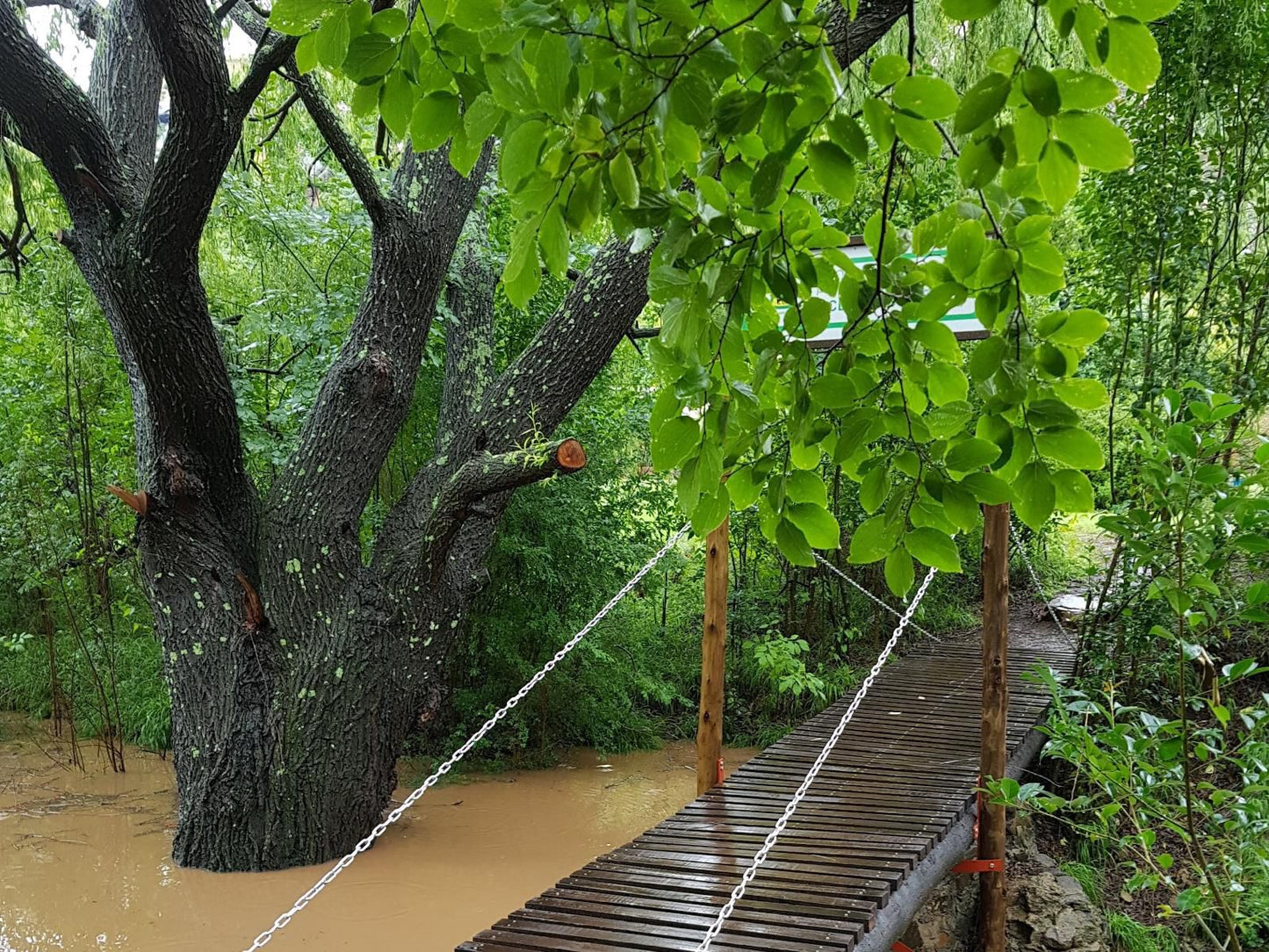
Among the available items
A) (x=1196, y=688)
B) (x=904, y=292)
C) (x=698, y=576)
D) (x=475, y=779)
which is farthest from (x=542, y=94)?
(x=698, y=576)

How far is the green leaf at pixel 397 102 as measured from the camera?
94cm

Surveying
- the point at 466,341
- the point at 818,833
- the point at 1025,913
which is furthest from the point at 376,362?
the point at 1025,913

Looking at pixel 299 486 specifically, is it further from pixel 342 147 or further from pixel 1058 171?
pixel 1058 171

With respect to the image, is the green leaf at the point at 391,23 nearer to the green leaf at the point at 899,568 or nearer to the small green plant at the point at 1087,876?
the green leaf at the point at 899,568

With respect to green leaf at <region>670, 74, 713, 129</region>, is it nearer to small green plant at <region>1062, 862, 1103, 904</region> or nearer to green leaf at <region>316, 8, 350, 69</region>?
green leaf at <region>316, 8, 350, 69</region>

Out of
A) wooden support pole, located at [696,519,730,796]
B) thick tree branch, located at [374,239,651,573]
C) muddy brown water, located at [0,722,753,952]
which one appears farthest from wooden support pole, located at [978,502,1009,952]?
thick tree branch, located at [374,239,651,573]

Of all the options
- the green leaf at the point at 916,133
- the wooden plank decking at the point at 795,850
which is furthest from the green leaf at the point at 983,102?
the wooden plank decking at the point at 795,850

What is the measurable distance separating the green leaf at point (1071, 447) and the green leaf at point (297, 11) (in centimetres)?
72

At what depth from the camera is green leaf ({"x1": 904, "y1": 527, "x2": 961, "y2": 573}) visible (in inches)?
36.8

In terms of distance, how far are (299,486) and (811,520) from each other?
4.35m

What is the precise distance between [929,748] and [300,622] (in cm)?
290

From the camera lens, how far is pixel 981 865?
3.78m

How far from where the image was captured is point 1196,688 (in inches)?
191

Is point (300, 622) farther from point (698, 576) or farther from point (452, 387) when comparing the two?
point (698, 576)
